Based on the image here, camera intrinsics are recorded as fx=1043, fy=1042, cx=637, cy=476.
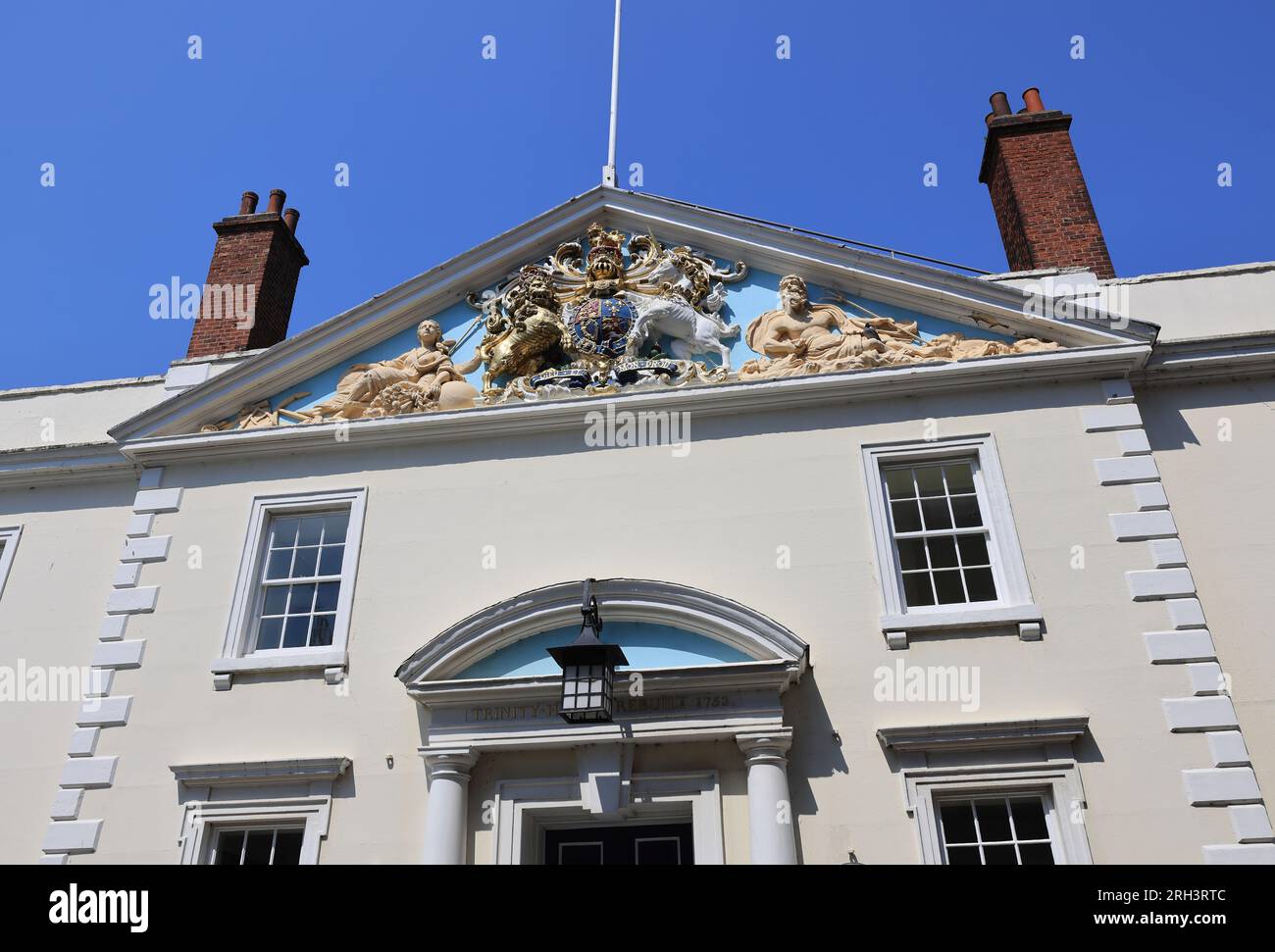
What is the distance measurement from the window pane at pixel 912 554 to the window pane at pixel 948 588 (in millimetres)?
228

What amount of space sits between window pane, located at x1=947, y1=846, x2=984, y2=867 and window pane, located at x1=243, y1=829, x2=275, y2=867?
20.7 feet

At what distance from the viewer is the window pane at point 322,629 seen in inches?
436

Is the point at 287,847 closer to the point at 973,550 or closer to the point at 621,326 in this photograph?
the point at 621,326

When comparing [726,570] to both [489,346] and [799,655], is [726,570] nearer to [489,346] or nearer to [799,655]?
[799,655]

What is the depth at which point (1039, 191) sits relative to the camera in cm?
1362

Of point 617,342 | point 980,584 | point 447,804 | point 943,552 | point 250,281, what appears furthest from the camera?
point 250,281

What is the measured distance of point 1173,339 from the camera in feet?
38.6

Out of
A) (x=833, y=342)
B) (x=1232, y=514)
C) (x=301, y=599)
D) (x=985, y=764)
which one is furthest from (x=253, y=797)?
(x=1232, y=514)

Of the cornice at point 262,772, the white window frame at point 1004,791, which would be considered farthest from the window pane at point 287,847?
the white window frame at point 1004,791

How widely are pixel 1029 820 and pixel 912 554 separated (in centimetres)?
274

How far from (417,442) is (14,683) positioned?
5.21m

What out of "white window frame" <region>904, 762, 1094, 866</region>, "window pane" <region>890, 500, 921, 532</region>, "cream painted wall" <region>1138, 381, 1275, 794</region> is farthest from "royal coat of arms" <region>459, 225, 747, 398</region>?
"white window frame" <region>904, 762, 1094, 866</region>

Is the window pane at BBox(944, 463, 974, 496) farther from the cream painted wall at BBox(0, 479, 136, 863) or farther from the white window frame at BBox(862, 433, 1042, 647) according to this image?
the cream painted wall at BBox(0, 479, 136, 863)
